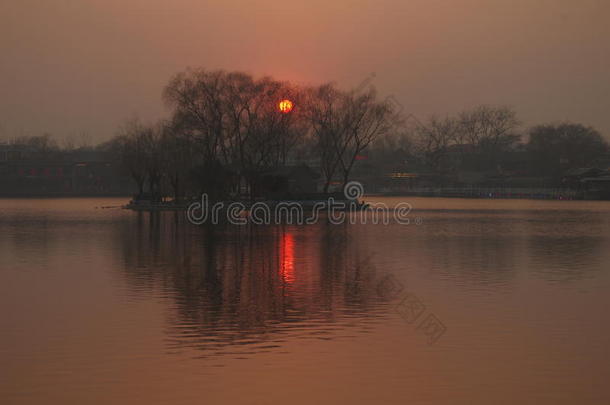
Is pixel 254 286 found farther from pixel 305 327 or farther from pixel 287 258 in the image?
pixel 287 258

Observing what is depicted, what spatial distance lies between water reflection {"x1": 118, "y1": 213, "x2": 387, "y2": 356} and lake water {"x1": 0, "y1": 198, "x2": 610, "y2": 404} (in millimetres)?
68

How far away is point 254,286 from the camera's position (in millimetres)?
20219

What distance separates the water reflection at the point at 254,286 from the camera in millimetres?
14141

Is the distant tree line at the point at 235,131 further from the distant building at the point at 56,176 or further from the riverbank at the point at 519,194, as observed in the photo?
the distant building at the point at 56,176

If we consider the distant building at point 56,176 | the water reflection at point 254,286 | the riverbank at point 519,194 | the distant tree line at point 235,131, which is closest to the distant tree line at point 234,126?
the distant tree line at point 235,131

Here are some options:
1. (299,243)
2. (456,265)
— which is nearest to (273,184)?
(299,243)

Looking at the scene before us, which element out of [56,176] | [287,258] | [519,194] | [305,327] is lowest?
[305,327]

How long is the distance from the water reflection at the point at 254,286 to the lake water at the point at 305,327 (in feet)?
0.22

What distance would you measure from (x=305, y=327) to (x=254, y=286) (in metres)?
5.83

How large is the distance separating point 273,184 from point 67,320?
61702 millimetres

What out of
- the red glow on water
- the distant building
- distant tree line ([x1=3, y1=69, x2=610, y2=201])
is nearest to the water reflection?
the red glow on water

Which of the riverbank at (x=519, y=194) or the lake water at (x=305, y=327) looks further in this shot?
the riverbank at (x=519, y=194)

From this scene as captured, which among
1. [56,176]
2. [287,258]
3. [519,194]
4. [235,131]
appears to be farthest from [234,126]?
[56,176]

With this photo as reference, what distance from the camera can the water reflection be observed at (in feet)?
46.4
